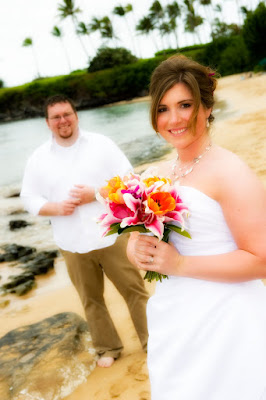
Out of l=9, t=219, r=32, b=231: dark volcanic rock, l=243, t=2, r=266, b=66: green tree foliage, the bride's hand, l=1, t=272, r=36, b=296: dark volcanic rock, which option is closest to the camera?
the bride's hand

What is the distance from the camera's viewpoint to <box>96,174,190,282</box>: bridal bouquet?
5.93 ft

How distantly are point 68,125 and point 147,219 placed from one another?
2.28m

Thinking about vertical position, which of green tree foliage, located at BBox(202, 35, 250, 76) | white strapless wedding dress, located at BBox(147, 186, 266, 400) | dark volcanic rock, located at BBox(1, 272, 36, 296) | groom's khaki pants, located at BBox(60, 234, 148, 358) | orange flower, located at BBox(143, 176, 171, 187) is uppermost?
green tree foliage, located at BBox(202, 35, 250, 76)

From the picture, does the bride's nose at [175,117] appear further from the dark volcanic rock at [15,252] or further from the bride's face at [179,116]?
the dark volcanic rock at [15,252]

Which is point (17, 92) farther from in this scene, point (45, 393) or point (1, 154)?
point (45, 393)

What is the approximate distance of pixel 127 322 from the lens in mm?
5008

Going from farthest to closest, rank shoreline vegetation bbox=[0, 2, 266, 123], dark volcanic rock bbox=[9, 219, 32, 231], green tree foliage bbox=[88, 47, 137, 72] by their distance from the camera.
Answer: green tree foliage bbox=[88, 47, 137, 72], shoreline vegetation bbox=[0, 2, 266, 123], dark volcanic rock bbox=[9, 219, 32, 231]

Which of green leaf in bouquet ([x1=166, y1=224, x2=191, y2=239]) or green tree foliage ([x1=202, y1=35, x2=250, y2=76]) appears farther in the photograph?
green tree foliage ([x1=202, y1=35, x2=250, y2=76])

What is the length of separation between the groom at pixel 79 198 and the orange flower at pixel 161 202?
1.90m

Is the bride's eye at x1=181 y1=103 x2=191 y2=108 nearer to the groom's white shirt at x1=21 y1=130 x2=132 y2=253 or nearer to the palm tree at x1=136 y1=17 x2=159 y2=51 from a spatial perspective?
the groom's white shirt at x1=21 y1=130 x2=132 y2=253

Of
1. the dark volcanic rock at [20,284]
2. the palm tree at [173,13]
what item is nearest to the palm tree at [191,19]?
the palm tree at [173,13]

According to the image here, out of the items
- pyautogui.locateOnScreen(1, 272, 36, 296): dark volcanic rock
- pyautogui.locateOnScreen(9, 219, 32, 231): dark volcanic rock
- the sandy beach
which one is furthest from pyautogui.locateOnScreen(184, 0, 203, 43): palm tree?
pyautogui.locateOnScreen(1, 272, 36, 296): dark volcanic rock

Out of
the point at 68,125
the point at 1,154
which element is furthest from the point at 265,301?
the point at 1,154

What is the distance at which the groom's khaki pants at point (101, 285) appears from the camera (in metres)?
3.87
